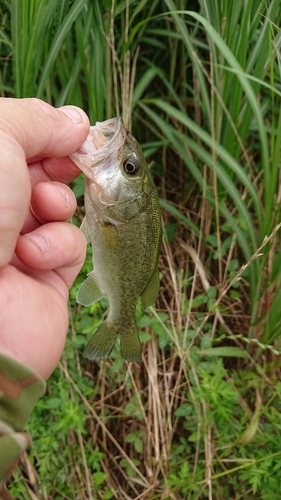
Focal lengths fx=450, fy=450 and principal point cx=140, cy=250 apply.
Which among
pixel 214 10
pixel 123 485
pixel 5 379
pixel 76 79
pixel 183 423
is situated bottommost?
pixel 123 485

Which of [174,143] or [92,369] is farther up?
[174,143]

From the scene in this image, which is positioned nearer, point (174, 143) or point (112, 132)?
point (112, 132)

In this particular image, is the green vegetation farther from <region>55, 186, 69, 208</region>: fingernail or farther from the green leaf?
<region>55, 186, 69, 208</region>: fingernail

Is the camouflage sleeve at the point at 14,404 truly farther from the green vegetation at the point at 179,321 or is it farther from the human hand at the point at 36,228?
the green vegetation at the point at 179,321

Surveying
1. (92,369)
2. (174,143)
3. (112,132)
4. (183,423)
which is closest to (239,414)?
(183,423)

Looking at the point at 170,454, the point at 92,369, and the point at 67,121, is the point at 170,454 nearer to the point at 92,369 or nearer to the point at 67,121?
the point at 92,369

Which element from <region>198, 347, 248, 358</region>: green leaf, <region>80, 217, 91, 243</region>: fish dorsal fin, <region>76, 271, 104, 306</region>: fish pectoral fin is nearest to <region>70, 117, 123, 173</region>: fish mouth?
<region>80, 217, 91, 243</region>: fish dorsal fin
